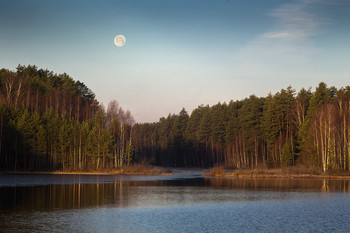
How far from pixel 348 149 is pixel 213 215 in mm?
53760

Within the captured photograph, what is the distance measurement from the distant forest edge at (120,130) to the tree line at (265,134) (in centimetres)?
23

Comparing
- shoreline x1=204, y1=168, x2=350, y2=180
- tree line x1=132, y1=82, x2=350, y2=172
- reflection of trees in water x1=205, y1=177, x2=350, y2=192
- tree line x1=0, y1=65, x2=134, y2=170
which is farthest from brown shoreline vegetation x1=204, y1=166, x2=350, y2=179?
tree line x1=0, y1=65, x2=134, y2=170

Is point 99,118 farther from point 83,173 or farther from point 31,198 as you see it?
point 31,198

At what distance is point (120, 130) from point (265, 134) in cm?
4005

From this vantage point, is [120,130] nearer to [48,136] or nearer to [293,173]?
[48,136]

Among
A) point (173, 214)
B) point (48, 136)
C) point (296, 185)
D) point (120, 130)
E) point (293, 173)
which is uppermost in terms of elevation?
point (120, 130)

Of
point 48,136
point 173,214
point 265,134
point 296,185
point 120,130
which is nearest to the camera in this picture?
point 173,214

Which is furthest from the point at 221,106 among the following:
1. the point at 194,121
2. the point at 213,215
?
the point at 213,215

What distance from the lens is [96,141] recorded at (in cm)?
8394

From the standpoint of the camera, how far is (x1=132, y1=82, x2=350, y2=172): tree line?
247 feet

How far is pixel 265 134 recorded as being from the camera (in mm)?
103125

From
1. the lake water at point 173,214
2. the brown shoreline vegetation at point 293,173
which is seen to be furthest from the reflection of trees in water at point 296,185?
the lake water at point 173,214

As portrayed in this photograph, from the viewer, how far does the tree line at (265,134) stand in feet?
247

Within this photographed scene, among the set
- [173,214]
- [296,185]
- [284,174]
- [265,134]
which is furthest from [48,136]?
[173,214]
